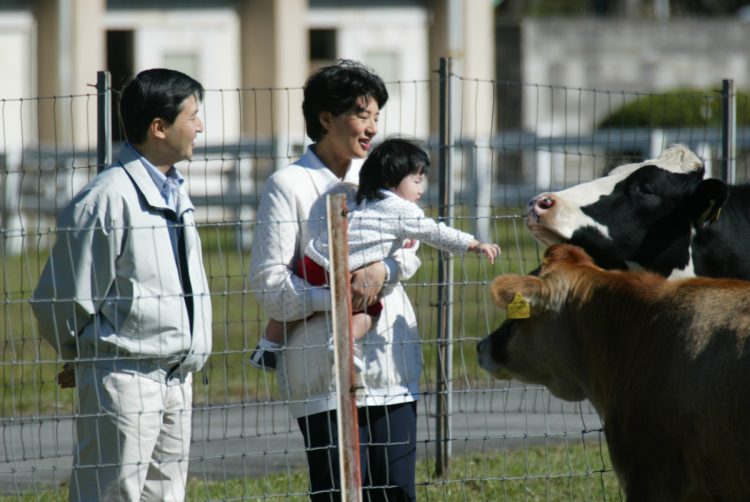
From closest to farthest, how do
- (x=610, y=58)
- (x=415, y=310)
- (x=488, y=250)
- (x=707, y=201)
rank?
(x=488, y=250) < (x=707, y=201) < (x=415, y=310) < (x=610, y=58)

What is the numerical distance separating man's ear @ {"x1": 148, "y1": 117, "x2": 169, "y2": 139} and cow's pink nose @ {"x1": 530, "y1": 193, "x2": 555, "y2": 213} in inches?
64.7

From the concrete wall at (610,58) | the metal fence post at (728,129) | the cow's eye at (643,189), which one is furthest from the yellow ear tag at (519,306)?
the concrete wall at (610,58)

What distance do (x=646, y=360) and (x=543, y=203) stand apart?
3.55 feet

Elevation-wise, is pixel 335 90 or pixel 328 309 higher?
pixel 335 90

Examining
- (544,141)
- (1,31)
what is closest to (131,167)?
(544,141)

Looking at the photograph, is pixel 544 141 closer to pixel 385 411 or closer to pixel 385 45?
pixel 385 45

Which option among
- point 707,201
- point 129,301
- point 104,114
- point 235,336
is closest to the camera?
point 129,301

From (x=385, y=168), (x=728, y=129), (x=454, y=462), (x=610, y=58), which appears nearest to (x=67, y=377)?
(x=385, y=168)

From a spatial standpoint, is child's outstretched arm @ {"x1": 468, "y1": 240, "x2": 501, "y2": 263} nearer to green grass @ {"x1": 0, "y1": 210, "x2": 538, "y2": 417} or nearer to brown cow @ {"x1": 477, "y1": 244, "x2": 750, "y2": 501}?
brown cow @ {"x1": 477, "y1": 244, "x2": 750, "y2": 501}

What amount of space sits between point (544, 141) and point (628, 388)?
13841 mm

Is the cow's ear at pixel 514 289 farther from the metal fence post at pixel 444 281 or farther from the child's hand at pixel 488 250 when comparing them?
the metal fence post at pixel 444 281

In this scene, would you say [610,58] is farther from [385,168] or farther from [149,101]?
[149,101]

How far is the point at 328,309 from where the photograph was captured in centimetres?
507

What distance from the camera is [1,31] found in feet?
72.1
